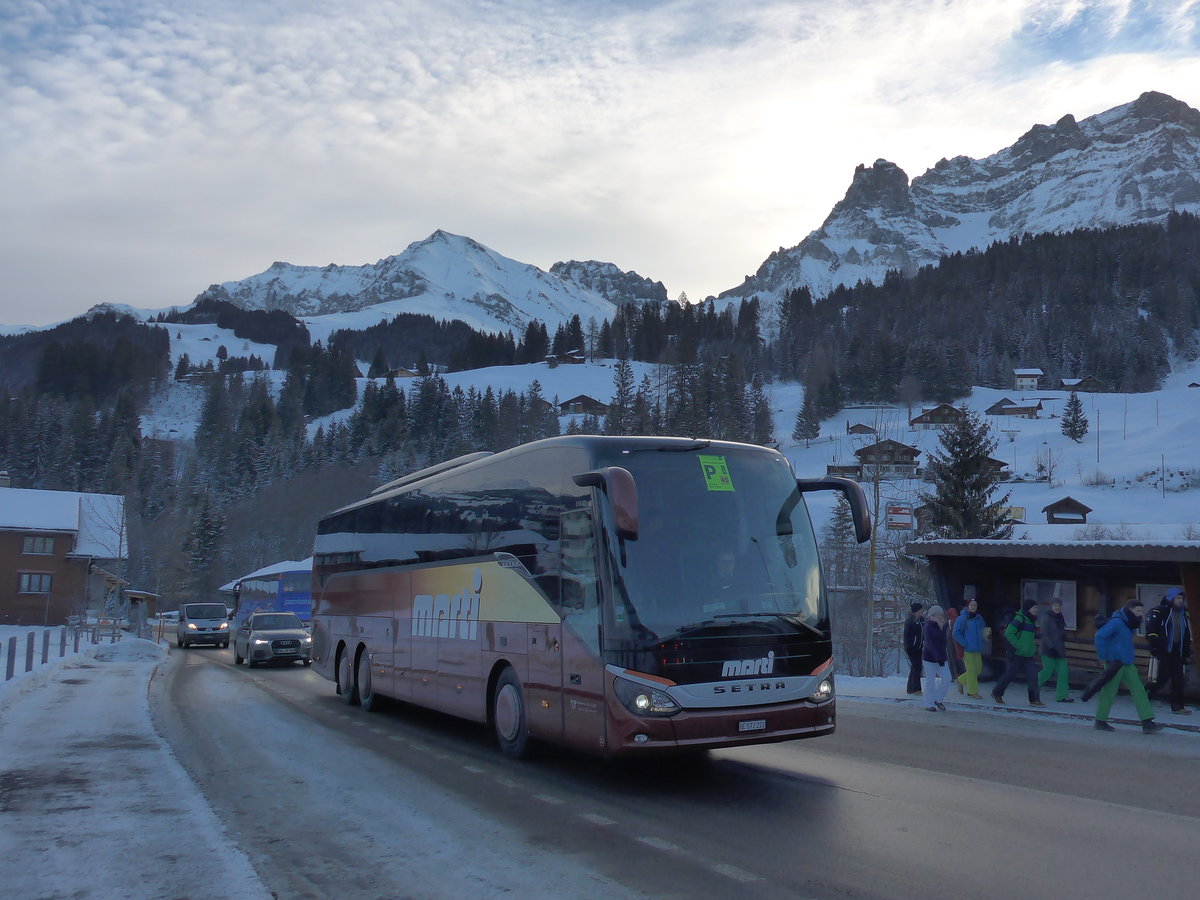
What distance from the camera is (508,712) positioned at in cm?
1022

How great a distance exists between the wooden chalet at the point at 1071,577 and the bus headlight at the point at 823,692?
7843 mm

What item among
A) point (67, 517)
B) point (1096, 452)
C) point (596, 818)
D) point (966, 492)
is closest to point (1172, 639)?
point (596, 818)

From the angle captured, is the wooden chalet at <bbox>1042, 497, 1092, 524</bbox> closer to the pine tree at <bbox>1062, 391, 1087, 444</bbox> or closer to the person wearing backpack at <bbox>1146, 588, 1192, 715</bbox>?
the pine tree at <bbox>1062, 391, 1087, 444</bbox>

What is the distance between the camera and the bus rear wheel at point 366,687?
1549cm

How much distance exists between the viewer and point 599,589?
331 inches

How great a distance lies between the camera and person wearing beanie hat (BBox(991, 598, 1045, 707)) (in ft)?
51.0

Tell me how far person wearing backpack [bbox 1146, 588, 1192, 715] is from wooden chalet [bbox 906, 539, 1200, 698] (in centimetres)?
35

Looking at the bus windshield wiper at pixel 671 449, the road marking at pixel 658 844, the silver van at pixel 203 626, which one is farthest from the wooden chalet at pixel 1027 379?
the road marking at pixel 658 844

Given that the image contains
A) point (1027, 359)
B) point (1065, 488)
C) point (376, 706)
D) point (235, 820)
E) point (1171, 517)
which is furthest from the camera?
point (1027, 359)

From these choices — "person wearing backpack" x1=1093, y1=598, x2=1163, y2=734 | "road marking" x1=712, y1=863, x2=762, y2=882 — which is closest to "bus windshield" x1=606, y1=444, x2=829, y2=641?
"road marking" x1=712, y1=863, x2=762, y2=882

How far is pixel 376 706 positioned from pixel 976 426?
100 feet

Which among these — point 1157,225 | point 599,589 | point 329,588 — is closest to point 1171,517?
point 329,588

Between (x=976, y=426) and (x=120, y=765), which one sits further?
(x=976, y=426)

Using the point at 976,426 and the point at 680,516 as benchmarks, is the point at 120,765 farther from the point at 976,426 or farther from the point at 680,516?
the point at 976,426
